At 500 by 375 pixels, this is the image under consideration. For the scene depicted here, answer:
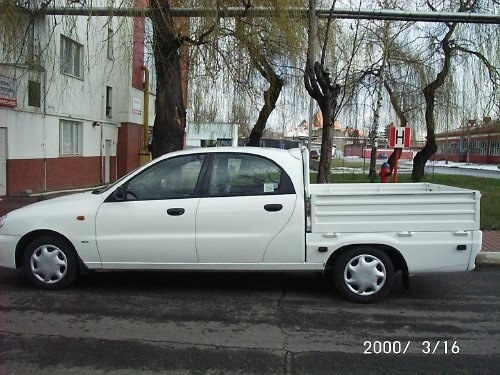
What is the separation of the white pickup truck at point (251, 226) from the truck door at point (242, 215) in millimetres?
11

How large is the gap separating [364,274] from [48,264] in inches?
143

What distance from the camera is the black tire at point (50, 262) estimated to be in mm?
5211

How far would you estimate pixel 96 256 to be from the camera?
203 inches

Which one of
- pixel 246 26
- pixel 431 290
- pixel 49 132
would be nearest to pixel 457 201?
pixel 431 290

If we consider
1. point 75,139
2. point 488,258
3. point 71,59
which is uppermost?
point 71,59

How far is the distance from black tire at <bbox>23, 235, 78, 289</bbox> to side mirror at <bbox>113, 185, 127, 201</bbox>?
82cm

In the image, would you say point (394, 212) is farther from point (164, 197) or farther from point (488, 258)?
point (488, 258)

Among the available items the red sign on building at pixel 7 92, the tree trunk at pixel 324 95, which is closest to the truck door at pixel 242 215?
the tree trunk at pixel 324 95

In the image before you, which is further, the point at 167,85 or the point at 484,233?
the point at 167,85

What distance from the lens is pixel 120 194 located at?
5117 millimetres

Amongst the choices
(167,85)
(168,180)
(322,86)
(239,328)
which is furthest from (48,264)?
(322,86)

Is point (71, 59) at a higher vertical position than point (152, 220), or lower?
higher

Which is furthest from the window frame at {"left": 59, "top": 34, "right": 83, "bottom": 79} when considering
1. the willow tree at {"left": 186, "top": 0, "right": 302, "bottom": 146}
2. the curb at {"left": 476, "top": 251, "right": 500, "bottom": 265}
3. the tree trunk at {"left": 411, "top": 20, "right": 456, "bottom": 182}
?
the tree trunk at {"left": 411, "top": 20, "right": 456, "bottom": 182}

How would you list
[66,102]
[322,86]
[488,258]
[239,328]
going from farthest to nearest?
[66,102], [322,86], [488,258], [239,328]
